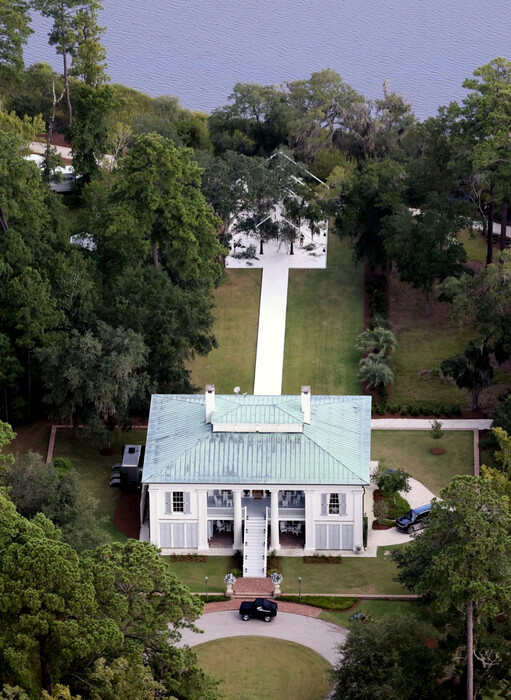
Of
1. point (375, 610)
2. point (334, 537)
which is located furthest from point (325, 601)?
point (334, 537)

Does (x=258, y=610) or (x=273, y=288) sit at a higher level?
(x=273, y=288)

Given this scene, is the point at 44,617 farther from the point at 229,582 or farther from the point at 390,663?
the point at 229,582

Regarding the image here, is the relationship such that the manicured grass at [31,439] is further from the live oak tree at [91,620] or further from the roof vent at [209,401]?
the live oak tree at [91,620]

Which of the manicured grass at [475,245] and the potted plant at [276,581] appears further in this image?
the manicured grass at [475,245]

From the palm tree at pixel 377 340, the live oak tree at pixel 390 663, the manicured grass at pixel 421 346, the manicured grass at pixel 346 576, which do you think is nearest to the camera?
the live oak tree at pixel 390 663

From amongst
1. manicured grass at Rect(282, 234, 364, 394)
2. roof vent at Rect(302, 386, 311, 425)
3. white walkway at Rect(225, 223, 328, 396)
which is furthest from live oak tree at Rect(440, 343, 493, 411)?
roof vent at Rect(302, 386, 311, 425)

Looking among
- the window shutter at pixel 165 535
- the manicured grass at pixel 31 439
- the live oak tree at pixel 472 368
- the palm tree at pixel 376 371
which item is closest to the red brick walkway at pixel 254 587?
the window shutter at pixel 165 535
